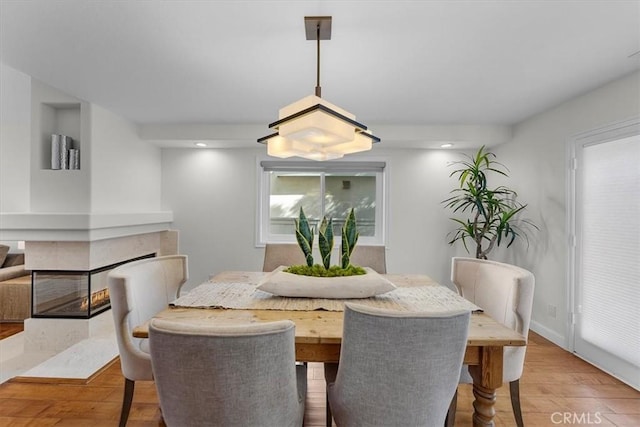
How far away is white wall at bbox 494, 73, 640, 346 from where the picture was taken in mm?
2773

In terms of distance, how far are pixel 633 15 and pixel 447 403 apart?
2.04 meters

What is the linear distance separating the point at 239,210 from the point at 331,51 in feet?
8.82

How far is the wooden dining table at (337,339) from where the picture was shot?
130 cm

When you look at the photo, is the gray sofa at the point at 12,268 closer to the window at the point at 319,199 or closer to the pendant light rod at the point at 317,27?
the window at the point at 319,199

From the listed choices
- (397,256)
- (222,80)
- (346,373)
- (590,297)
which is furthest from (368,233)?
(346,373)

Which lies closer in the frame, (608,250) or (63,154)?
(608,250)

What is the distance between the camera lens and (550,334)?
3215 mm

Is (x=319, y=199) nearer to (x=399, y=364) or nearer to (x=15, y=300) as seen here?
(x=399, y=364)

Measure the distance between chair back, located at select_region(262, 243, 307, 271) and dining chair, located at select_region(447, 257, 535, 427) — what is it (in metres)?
1.40

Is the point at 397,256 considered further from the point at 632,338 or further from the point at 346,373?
the point at 346,373

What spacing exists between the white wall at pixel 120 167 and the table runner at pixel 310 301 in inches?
77.5

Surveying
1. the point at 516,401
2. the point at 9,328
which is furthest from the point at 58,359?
the point at 516,401

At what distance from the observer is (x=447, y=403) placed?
1206 mm

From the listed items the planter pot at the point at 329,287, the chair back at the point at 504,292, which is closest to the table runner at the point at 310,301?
the planter pot at the point at 329,287
